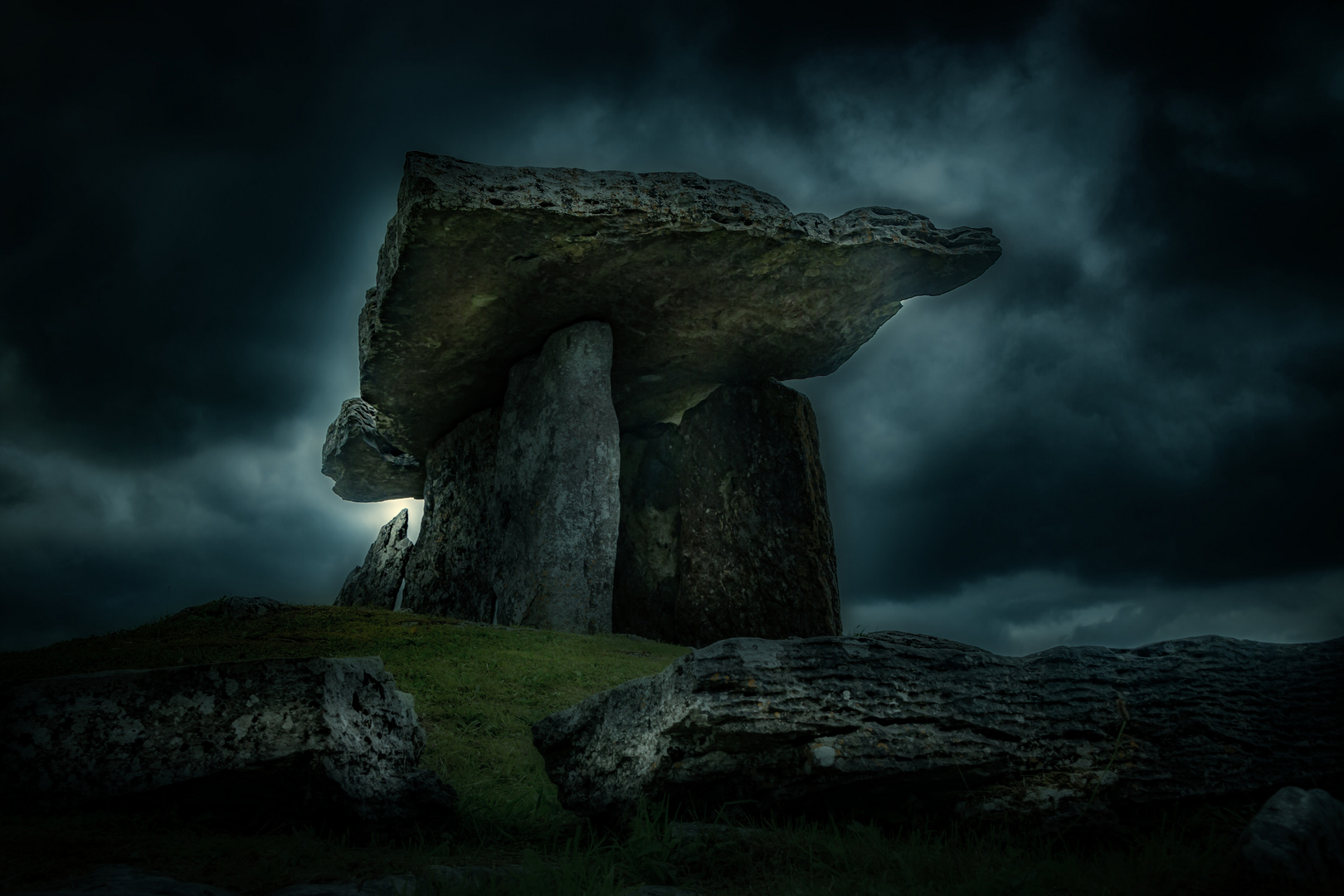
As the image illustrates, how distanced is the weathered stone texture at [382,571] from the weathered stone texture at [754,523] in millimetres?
5722

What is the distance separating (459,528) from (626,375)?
366cm

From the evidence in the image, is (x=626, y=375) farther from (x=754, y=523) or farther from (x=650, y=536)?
(x=754, y=523)

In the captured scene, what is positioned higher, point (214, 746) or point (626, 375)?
point (626, 375)

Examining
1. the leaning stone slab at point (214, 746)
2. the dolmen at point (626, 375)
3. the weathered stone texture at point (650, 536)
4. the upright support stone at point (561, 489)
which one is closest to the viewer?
the leaning stone slab at point (214, 746)

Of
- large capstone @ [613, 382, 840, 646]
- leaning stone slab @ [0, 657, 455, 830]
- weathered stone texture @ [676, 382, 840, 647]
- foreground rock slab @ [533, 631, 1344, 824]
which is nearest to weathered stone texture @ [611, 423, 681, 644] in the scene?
large capstone @ [613, 382, 840, 646]

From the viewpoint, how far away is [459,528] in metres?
12.2

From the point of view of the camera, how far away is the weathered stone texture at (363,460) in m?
14.3

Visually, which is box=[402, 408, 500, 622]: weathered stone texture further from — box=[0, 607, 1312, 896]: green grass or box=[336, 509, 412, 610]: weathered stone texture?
box=[0, 607, 1312, 896]: green grass

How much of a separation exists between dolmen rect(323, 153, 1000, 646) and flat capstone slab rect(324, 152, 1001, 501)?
0.03 m

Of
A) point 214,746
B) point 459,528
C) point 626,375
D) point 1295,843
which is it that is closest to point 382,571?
point 459,528

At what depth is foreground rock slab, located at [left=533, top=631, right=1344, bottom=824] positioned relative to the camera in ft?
9.57

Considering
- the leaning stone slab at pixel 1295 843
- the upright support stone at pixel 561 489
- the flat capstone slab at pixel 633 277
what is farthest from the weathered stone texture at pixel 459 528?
the leaning stone slab at pixel 1295 843

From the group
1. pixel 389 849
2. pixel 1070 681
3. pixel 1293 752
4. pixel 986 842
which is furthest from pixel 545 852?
pixel 1293 752

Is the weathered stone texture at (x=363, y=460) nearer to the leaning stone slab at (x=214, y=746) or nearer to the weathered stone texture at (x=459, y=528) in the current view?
the weathered stone texture at (x=459, y=528)
